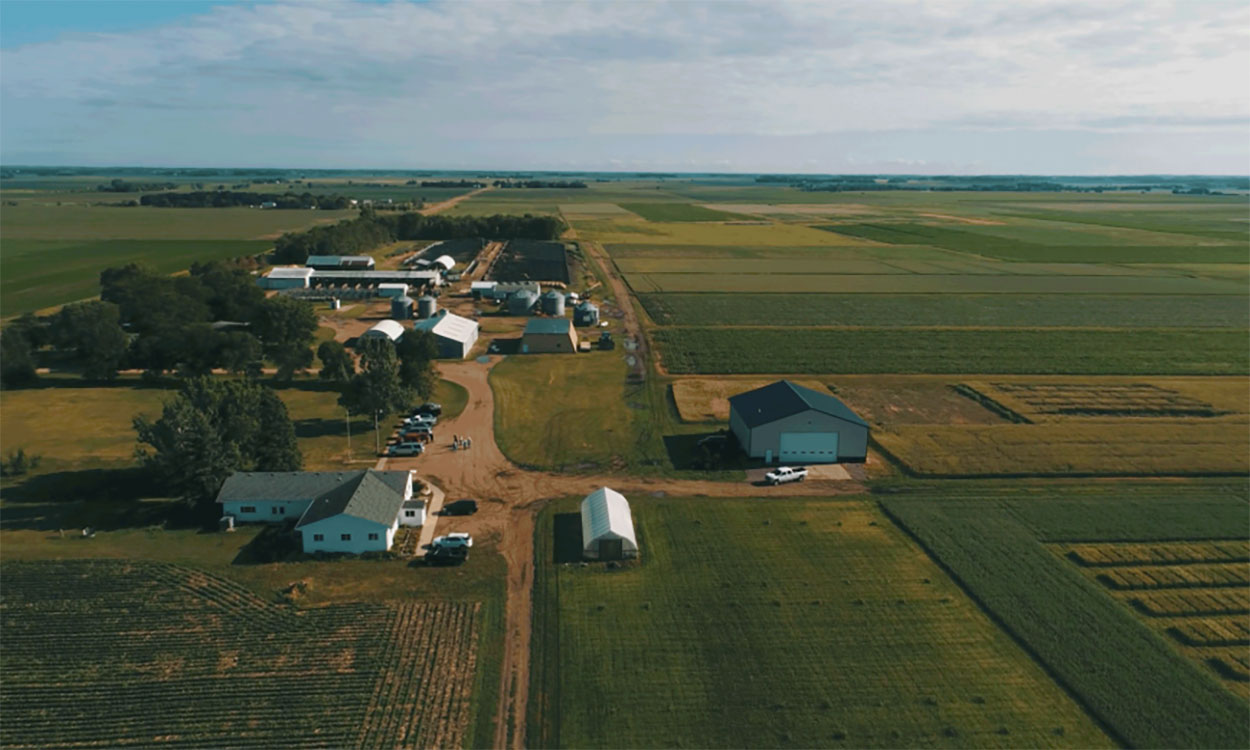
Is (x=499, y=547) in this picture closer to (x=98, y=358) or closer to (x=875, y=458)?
(x=875, y=458)

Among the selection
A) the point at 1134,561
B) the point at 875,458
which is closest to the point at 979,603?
the point at 1134,561

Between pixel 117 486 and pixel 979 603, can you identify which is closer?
pixel 979 603

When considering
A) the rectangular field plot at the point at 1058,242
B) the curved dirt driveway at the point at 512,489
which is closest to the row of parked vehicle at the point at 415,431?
the curved dirt driveway at the point at 512,489

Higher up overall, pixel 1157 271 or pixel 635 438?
pixel 1157 271

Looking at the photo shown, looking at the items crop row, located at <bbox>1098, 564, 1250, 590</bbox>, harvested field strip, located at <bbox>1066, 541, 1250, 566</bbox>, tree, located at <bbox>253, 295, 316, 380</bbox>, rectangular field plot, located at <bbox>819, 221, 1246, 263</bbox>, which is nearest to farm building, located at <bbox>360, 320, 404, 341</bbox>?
tree, located at <bbox>253, 295, 316, 380</bbox>

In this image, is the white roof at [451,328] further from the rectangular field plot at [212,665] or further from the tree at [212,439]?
the rectangular field plot at [212,665]

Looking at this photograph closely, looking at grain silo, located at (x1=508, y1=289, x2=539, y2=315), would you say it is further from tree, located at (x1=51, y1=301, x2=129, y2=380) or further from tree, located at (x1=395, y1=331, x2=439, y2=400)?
tree, located at (x1=51, y1=301, x2=129, y2=380)

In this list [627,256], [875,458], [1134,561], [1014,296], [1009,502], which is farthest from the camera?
[627,256]

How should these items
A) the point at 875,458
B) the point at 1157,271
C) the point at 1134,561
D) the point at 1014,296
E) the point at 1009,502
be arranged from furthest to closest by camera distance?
the point at 1157,271 < the point at 1014,296 < the point at 875,458 < the point at 1009,502 < the point at 1134,561
